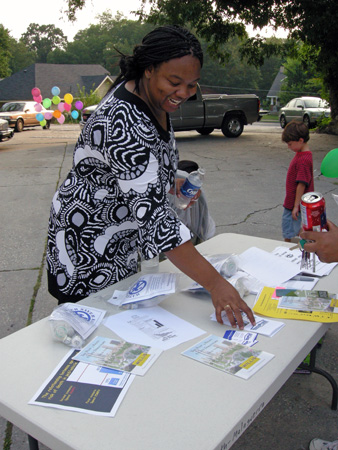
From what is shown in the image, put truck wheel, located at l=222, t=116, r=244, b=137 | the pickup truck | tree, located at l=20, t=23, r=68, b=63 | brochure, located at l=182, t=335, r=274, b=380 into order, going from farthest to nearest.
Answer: tree, located at l=20, t=23, r=68, b=63 < truck wheel, located at l=222, t=116, r=244, b=137 < the pickup truck < brochure, located at l=182, t=335, r=274, b=380

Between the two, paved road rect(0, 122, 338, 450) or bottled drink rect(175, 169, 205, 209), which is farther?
paved road rect(0, 122, 338, 450)

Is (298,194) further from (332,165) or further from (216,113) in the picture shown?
(216,113)

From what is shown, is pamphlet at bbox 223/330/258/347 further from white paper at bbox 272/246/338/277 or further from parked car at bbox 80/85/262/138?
parked car at bbox 80/85/262/138

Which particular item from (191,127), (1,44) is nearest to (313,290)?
(191,127)

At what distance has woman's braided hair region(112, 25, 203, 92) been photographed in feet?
4.86

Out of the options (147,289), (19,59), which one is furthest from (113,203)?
(19,59)

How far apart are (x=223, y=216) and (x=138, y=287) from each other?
436 centimetres

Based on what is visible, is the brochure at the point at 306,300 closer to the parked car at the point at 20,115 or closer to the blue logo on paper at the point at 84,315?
the blue logo on paper at the point at 84,315

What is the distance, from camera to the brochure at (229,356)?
1300 mm

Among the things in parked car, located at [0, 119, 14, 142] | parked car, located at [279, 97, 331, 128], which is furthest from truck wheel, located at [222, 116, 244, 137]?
parked car, located at [0, 119, 14, 142]

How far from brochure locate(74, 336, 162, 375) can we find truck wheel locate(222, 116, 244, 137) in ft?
43.7

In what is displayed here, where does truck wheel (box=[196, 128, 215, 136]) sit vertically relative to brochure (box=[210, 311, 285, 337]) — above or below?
above

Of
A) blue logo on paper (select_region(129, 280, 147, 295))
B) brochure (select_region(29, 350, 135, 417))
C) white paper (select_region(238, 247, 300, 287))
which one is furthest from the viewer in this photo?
white paper (select_region(238, 247, 300, 287))

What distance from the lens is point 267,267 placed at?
6.94 ft
